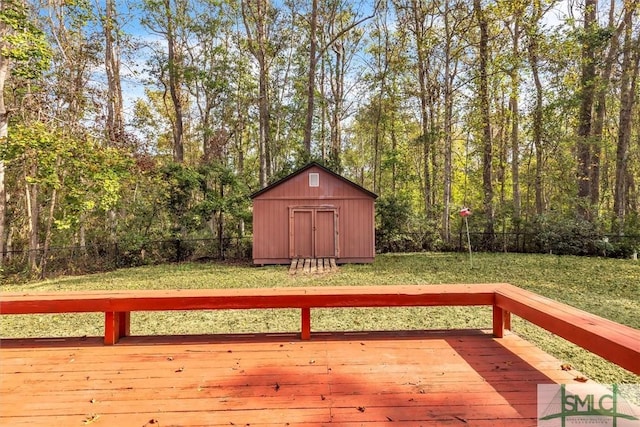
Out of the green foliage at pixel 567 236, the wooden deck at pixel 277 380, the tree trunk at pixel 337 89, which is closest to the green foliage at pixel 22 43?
the wooden deck at pixel 277 380

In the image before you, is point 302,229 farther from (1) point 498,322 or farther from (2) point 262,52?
(2) point 262,52

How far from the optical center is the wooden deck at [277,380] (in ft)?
5.93

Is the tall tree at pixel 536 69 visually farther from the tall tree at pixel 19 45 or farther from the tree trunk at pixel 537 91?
the tall tree at pixel 19 45

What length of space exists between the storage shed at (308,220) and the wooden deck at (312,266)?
314mm

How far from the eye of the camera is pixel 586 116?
1284cm

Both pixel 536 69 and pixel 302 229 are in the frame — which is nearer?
pixel 302 229

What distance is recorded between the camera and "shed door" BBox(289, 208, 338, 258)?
11.2 meters

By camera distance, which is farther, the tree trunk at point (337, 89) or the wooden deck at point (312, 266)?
the tree trunk at point (337, 89)

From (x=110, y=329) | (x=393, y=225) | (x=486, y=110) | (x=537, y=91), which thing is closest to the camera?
(x=110, y=329)

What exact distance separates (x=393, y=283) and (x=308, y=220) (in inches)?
173

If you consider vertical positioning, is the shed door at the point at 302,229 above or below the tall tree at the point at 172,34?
below

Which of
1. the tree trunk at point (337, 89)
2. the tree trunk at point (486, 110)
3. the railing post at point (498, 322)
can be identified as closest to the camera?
the railing post at point (498, 322)

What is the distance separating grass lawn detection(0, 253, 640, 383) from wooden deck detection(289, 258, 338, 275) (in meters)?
0.42

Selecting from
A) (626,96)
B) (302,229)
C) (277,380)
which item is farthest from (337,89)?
(277,380)
